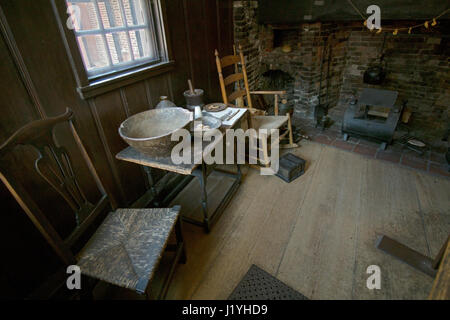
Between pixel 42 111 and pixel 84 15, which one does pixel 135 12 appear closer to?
pixel 84 15

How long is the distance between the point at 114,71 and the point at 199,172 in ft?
2.91

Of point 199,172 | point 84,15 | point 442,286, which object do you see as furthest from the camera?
point 199,172

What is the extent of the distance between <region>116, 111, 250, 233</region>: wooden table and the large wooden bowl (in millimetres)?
91

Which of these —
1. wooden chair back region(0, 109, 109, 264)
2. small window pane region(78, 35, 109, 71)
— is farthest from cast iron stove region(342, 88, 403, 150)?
wooden chair back region(0, 109, 109, 264)

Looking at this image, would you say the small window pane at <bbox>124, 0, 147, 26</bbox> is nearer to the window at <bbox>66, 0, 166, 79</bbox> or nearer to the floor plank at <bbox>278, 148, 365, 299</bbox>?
the window at <bbox>66, 0, 166, 79</bbox>

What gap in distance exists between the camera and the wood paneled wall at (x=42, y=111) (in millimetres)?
1152

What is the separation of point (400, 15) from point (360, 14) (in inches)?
14.3

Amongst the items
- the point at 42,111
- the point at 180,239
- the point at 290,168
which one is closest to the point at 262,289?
the point at 180,239

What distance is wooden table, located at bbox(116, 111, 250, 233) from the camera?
1.45 meters

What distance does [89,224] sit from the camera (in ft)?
4.26

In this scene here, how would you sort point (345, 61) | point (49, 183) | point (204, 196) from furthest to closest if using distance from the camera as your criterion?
point (345, 61), point (204, 196), point (49, 183)

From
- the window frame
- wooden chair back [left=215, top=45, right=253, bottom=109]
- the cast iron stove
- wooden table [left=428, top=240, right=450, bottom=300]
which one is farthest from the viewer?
the cast iron stove

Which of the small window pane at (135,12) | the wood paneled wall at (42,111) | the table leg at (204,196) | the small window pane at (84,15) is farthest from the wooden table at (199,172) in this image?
the small window pane at (135,12)

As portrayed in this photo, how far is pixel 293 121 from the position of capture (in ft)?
12.1
